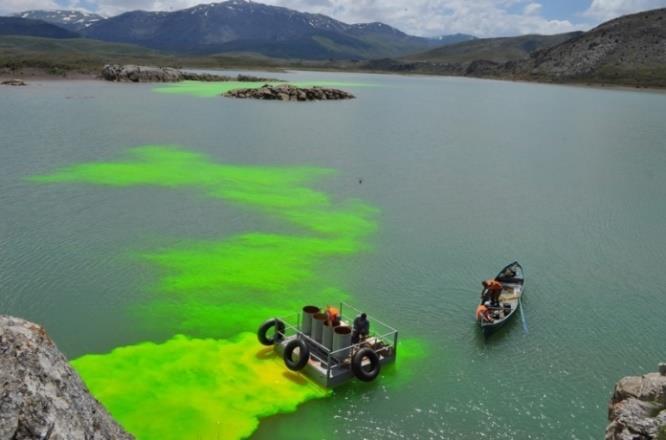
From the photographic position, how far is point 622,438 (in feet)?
44.5

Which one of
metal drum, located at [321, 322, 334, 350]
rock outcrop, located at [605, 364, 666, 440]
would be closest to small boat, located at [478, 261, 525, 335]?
metal drum, located at [321, 322, 334, 350]

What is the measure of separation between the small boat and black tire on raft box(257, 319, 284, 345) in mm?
8401

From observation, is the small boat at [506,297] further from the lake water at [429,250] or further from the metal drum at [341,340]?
the metal drum at [341,340]

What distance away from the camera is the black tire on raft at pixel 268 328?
2152cm

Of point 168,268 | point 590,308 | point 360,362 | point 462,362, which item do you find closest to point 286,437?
point 360,362

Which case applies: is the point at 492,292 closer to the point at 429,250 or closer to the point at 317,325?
the point at 429,250

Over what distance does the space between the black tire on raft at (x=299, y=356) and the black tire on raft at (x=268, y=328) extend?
1253 mm

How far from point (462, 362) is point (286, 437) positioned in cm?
809

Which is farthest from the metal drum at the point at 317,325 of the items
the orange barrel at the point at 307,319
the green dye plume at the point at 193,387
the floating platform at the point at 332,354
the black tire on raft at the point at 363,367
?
the black tire on raft at the point at 363,367

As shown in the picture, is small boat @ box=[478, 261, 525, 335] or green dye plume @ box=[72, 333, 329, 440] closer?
A: green dye plume @ box=[72, 333, 329, 440]

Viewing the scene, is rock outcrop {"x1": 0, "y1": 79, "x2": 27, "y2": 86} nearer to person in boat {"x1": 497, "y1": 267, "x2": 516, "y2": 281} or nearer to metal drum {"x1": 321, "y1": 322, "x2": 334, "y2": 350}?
person in boat {"x1": 497, "y1": 267, "x2": 516, "y2": 281}

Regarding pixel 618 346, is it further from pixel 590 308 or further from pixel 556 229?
pixel 556 229

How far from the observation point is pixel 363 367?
20.0 meters

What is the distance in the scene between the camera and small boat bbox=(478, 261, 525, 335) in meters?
24.1
